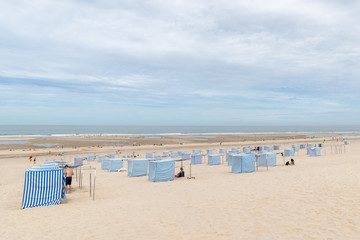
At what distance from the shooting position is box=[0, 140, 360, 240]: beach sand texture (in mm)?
7301

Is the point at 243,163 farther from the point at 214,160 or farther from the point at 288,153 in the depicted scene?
the point at 288,153

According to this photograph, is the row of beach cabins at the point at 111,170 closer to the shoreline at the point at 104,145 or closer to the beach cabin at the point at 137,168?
the beach cabin at the point at 137,168

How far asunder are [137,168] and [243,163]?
7720mm

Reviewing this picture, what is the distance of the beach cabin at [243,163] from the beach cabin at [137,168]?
6.53 m

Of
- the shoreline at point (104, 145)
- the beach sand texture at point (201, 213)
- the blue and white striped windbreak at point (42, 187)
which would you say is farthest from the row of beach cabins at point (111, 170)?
the shoreline at point (104, 145)

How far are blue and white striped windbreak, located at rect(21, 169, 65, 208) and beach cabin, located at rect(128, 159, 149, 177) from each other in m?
7.82

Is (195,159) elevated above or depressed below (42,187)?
below

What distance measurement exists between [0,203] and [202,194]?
916 centimetres

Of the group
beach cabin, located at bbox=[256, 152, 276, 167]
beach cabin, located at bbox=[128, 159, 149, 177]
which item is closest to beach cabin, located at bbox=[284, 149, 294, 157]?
beach cabin, located at bbox=[256, 152, 276, 167]

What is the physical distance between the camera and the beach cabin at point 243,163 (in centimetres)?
1875

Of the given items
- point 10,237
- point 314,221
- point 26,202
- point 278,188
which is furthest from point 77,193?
point 314,221

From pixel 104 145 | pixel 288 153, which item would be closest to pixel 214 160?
pixel 288 153

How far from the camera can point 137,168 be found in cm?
1911

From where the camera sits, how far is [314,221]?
7.91 m
